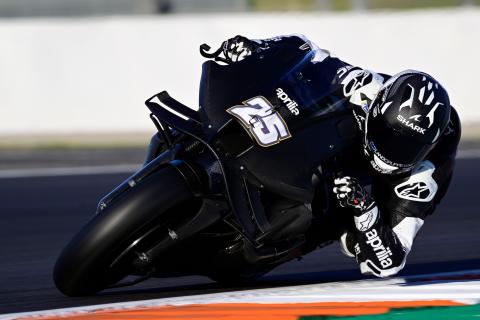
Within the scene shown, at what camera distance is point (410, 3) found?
35.2 feet

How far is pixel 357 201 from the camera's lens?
4090 millimetres

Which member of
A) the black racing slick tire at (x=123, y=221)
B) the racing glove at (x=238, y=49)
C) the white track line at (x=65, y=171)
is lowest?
the white track line at (x=65, y=171)

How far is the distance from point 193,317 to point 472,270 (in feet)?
6.69

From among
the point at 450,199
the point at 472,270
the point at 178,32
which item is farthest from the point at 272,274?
the point at 178,32

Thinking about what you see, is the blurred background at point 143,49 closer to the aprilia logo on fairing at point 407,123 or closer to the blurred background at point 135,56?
the blurred background at point 135,56

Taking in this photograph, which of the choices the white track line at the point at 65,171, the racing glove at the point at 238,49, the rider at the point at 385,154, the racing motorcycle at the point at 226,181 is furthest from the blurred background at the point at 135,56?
the racing motorcycle at the point at 226,181

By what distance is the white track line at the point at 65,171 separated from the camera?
27.4 ft

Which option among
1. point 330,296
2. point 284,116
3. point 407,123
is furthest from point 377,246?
point 284,116

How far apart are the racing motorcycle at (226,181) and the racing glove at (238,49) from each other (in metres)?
0.09

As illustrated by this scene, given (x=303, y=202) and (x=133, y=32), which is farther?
(x=133, y=32)

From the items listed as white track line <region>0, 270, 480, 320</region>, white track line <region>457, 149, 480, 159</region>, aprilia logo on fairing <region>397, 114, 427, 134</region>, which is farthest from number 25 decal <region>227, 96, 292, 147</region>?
white track line <region>457, 149, 480, 159</region>

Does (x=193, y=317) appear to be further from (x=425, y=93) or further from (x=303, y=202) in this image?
(x=425, y=93)

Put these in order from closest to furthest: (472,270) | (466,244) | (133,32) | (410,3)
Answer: (472,270)
(466,244)
(133,32)
(410,3)

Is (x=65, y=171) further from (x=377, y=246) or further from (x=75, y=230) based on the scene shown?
(x=377, y=246)
